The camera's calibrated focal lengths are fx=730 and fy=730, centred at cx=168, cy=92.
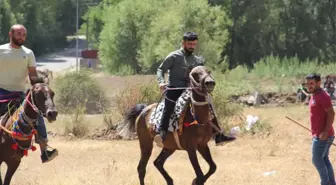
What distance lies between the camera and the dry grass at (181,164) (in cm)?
1394

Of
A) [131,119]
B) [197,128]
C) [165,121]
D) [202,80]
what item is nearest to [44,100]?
[202,80]

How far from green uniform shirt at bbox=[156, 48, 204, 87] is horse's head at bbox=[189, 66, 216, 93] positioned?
0.43 meters

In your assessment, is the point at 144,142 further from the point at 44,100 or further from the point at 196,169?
the point at 44,100

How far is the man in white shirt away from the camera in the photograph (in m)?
10.7

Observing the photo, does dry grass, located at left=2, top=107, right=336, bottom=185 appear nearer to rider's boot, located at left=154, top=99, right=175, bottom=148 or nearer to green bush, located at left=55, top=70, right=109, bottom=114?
rider's boot, located at left=154, top=99, right=175, bottom=148

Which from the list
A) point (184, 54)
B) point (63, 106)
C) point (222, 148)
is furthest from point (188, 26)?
point (184, 54)

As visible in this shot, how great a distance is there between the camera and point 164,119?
11.8 metres

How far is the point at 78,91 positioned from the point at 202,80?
1986 cm

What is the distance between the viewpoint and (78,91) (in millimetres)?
30359

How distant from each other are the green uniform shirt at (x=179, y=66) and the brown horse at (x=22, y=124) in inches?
90.4

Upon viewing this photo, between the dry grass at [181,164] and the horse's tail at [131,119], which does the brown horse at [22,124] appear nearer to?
the dry grass at [181,164]

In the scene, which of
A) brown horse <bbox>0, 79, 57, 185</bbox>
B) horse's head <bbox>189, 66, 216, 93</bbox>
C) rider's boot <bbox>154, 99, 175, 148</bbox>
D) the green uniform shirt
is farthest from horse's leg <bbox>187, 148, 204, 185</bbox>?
brown horse <bbox>0, 79, 57, 185</bbox>

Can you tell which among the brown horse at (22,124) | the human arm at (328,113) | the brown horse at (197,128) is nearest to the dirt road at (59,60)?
the brown horse at (197,128)

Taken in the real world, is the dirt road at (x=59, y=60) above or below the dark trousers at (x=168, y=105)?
below
